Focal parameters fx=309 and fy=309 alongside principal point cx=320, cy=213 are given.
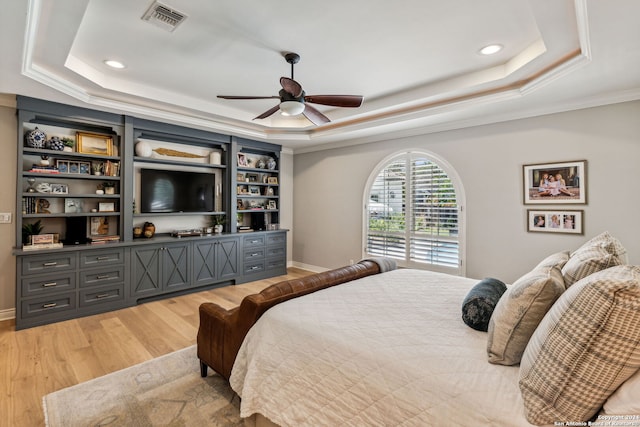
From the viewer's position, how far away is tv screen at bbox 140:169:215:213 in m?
4.44

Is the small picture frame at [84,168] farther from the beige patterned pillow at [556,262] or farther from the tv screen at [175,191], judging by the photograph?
the beige patterned pillow at [556,262]

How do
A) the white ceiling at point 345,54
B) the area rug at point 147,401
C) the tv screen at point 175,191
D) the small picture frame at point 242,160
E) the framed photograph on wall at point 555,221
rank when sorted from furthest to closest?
the small picture frame at point 242,160 → the tv screen at point 175,191 → the framed photograph on wall at point 555,221 → the white ceiling at point 345,54 → the area rug at point 147,401

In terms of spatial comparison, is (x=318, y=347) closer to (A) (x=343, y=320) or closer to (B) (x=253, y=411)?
(A) (x=343, y=320)

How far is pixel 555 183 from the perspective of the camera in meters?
3.51

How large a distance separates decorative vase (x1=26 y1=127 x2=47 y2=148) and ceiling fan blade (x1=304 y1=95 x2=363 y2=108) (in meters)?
3.18

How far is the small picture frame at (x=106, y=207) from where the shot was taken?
405cm

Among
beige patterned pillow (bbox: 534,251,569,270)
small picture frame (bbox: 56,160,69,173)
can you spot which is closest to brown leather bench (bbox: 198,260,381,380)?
beige patterned pillow (bbox: 534,251,569,270)

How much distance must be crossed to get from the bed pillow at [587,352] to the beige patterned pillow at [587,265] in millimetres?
399

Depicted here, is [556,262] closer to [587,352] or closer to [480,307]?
[480,307]

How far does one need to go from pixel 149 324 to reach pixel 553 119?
5095 mm

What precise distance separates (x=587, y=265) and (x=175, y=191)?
4770mm

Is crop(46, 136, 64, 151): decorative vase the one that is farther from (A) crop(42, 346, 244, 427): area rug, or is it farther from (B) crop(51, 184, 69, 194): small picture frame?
(A) crop(42, 346, 244, 427): area rug

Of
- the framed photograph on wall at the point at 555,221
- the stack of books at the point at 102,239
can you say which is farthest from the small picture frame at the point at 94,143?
the framed photograph on wall at the point at 555,221

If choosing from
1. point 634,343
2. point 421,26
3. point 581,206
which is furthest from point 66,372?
point 581,206
